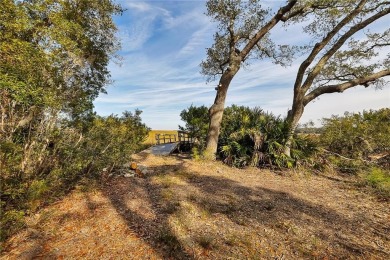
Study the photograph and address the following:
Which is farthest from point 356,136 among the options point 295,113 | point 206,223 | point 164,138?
point 164,138

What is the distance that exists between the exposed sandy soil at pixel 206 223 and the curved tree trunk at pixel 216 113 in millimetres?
3973

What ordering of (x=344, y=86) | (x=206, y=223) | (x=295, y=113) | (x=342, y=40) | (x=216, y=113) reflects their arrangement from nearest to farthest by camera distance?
1. (x=206, y=223)
2. (x=342, y=40)
3. (x=344, y=86)
4. (x=295, y=113)
5. (x=216, y=113)

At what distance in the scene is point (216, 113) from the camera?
1175 centimetres

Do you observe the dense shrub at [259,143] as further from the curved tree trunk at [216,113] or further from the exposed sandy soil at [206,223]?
the exposed sandy soil at [206,223]

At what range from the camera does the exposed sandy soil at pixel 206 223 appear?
3.95 metres

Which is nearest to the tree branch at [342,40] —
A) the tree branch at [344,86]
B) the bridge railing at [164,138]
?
the tree branch at [344,86]

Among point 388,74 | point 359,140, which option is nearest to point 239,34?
point 388,74

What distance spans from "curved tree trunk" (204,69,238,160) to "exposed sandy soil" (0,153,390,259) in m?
3.97

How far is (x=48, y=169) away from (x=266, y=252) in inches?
223

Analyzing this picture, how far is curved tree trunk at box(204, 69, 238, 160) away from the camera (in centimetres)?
1155

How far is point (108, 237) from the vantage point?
4355 mm

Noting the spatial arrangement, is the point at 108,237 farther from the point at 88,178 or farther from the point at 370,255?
the point at 370,255

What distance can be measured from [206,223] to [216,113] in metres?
7.47

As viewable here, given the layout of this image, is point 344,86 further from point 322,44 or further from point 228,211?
point 228,211
